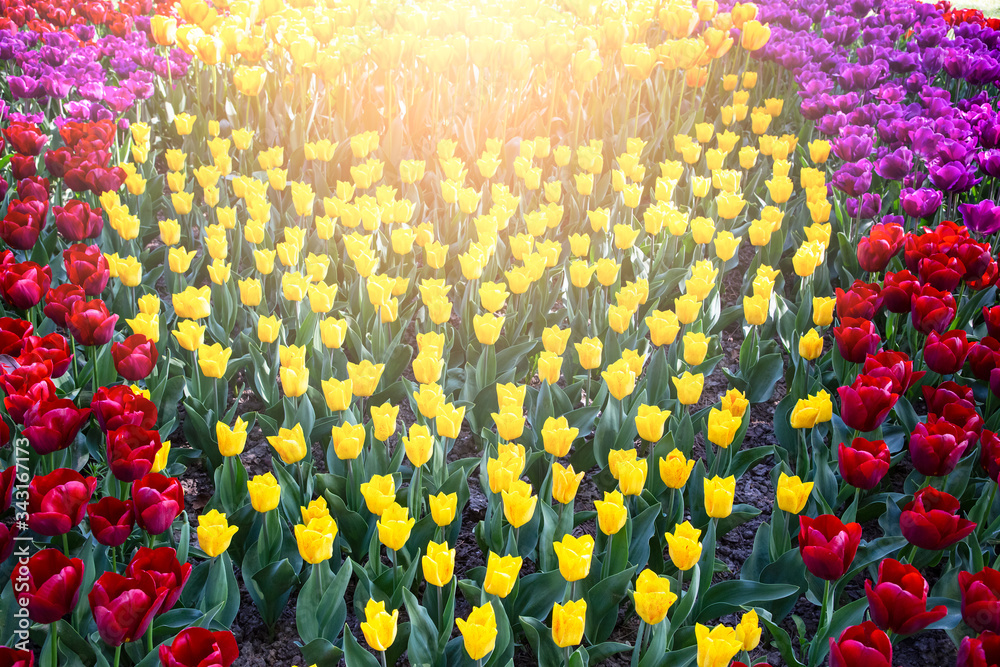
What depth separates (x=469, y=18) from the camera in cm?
478

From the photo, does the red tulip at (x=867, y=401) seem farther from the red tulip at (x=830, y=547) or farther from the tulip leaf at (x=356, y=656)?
the tulip leaf at (x=356, y=656)

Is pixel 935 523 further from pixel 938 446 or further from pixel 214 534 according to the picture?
pixel 214 534

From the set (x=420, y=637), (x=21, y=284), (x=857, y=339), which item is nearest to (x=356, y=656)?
(x=420, y=637)

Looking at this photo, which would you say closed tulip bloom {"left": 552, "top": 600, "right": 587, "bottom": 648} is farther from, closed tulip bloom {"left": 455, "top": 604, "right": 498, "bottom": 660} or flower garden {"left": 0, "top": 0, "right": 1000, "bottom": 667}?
closed tulip bloom {"left": 455, "top": 604, "right": 498, "bottom": 660}

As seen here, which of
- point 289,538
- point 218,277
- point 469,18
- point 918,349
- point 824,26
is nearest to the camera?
point 289,538

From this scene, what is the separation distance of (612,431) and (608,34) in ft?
10.3

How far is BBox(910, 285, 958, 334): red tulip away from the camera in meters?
2.54

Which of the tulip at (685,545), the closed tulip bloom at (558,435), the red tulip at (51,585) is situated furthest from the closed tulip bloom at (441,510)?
the red tulip at (51,585)

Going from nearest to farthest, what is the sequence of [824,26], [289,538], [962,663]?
[962,663], [289,538], [824,26]

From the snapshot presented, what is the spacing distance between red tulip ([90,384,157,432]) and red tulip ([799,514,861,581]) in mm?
1543

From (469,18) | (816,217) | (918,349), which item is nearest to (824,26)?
(469,18)

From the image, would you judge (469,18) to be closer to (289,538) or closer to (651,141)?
(651,141)

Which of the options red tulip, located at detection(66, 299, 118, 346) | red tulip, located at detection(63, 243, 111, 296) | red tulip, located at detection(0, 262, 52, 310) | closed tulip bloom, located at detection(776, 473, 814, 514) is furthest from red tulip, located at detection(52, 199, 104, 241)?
closed tulip bloom, located at detection(776, 473, 814, 514)

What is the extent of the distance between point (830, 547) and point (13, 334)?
7.05ft
